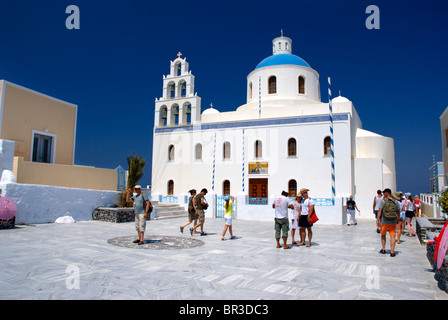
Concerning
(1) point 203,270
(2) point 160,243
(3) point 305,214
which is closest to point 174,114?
(2) point 160,243

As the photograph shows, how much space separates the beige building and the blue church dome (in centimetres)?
1388

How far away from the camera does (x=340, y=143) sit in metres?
17.6

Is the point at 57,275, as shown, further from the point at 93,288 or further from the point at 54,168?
the point at 54,168

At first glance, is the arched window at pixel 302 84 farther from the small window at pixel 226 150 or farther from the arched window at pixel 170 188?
the arched window at pixel 170 188

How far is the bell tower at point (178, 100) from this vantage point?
20.5 m

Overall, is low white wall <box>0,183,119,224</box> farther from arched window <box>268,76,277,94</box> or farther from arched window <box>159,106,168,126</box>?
arched window <box>268,76,277,94</box>

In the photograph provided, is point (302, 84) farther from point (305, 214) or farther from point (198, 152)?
point (305, 214)

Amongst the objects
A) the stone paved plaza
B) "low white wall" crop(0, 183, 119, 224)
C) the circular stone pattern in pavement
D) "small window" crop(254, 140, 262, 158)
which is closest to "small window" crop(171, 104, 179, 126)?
"small window" crop(254, 140, 262, 158)

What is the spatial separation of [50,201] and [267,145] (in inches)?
483

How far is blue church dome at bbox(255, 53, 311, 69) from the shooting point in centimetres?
2261

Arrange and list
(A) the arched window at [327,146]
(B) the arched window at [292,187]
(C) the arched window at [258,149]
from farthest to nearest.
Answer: (C) the arched window at [258,149]
(B) the arched window at [292,187]
(A) the arched window at [327,146]

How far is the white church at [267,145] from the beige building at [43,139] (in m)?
5.10

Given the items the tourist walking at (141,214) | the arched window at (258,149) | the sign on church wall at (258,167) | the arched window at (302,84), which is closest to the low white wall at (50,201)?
the tourist walking at (141,214)
